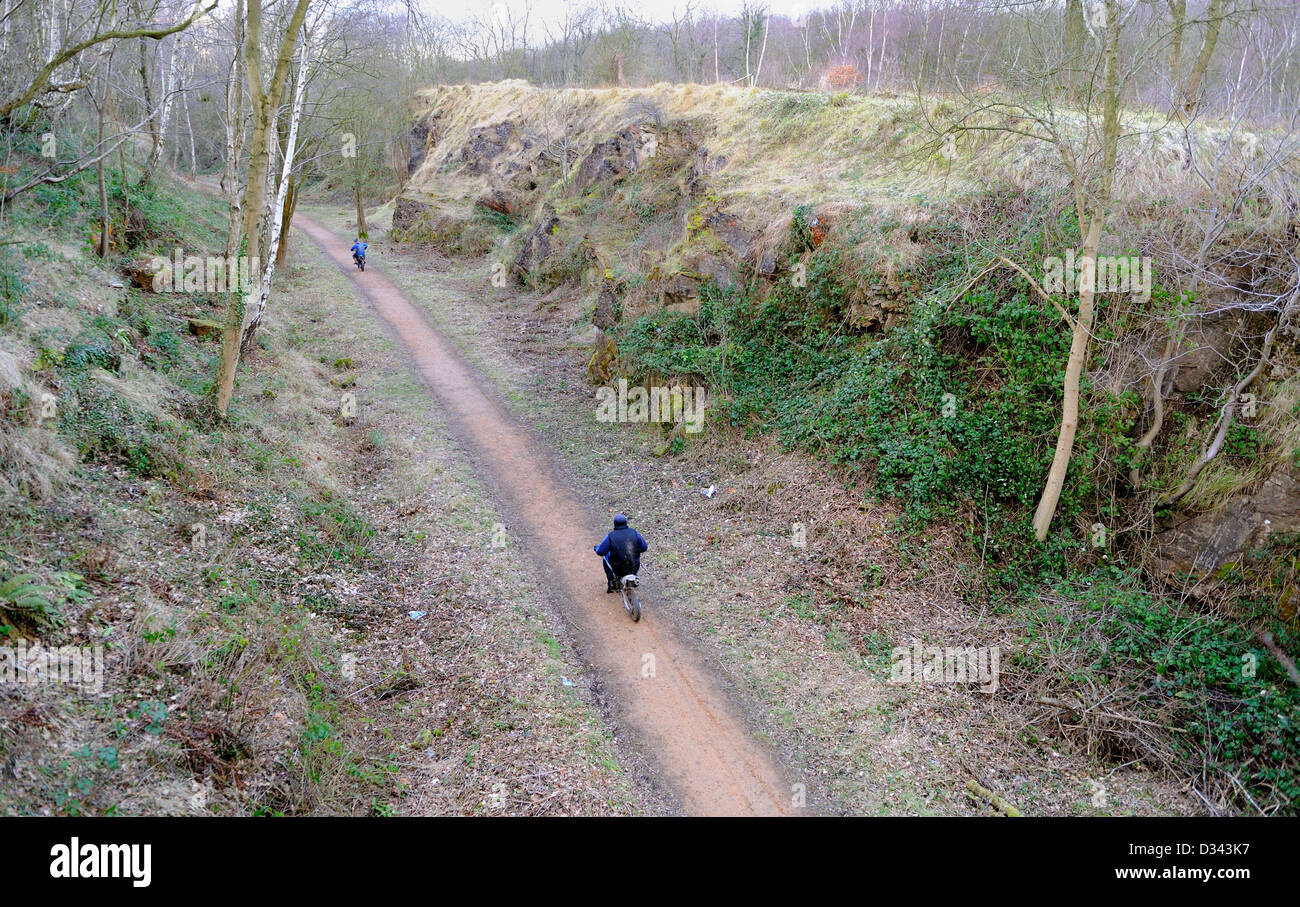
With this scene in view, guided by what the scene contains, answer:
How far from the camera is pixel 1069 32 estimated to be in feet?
42.9

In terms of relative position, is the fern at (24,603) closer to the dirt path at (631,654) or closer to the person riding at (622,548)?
the dirt path at (631,654)

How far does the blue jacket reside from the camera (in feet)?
38.3

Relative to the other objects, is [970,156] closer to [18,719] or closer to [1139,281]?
[1139,281]

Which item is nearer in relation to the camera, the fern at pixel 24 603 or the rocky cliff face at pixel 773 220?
the fern at pixel 24 603

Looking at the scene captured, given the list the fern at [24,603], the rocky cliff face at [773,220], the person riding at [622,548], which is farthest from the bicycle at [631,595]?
the rocky cliff face at [773,220]

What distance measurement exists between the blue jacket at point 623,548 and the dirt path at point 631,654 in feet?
3.00

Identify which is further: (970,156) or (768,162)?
(768,162)

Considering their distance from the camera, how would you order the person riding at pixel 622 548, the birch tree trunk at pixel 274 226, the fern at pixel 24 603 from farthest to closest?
the birch tree trunk at pixel 274 226 < the person riding at pixel 622 548 < the fern at pixel 24 603

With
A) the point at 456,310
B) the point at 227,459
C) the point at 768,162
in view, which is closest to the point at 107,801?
the point at 227,459

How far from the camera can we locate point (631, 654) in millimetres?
11055

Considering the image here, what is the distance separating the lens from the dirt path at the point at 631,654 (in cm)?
891

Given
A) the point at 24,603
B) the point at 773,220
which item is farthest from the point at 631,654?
the point at 773,220

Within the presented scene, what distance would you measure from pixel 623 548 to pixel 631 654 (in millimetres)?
1692

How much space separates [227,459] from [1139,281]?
1690 centimetres
